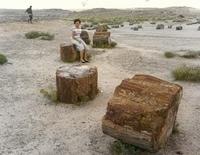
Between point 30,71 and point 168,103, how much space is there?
7390mm

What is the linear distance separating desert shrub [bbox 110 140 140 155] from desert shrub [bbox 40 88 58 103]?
Result: 9.70ft

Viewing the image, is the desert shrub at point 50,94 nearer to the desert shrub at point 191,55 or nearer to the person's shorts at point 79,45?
the person's shorts at point 79,45

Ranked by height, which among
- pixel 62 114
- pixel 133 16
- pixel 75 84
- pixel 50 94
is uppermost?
pixel 75 84

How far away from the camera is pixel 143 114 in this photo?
585 centimetres

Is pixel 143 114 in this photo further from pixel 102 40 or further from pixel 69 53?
pixel 102 40

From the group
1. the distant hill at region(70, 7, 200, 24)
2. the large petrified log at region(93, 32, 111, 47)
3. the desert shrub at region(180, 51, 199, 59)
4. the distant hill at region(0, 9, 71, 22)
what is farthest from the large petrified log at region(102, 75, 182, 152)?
the distant hill at region(0, 9, 71, 22)

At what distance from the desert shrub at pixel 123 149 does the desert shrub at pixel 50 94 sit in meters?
2.96

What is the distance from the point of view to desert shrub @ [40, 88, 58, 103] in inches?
356

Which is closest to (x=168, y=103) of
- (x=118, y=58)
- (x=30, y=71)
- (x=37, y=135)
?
(x=37, y=135)

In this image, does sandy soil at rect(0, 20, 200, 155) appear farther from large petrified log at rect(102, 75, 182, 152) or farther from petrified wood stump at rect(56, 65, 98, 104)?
large petrified log at rect(102, 75, 182, 152)

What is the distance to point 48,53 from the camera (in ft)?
53.0

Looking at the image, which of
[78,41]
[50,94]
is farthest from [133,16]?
[50,94]

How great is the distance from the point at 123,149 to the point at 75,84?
2843mm

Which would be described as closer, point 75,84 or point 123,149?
point 123,149
